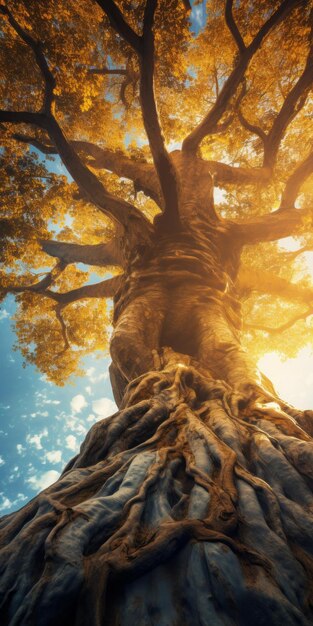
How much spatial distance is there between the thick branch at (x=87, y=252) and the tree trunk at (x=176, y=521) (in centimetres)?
482

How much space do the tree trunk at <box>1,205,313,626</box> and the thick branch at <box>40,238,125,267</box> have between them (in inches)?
190

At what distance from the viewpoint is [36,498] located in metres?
1.96

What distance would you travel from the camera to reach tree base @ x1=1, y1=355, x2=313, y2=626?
3.96 ft

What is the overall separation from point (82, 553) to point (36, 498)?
2.38 feet

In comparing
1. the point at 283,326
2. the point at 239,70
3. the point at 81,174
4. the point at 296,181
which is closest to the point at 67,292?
the point at 81,174

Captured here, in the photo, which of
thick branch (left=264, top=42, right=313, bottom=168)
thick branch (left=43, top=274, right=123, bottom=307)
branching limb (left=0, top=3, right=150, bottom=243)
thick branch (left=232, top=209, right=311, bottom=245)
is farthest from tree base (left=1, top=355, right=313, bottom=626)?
thick branch (left=264, top=42, right=313, bottom=168)

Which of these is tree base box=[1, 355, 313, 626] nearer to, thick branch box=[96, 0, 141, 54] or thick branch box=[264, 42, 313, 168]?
thick branch box=[96, 0, 141, 54]

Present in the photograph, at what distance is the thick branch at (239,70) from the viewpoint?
4431mm

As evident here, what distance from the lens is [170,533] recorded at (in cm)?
144

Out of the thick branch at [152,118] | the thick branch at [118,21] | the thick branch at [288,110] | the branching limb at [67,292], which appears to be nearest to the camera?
the thick branch at [118,21]

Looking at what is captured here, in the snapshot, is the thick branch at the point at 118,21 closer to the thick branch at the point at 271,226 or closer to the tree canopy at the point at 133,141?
the tree canopy at the point at 133,141

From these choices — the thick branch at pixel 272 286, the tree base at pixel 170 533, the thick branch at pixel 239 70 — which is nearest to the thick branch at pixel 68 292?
the thick branch at pixel 272 286

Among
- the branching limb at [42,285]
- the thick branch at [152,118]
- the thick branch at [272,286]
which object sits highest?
the branching limb at [42,285]

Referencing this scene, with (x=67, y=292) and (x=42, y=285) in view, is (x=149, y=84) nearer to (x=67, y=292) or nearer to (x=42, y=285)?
(x=67, y=292)
